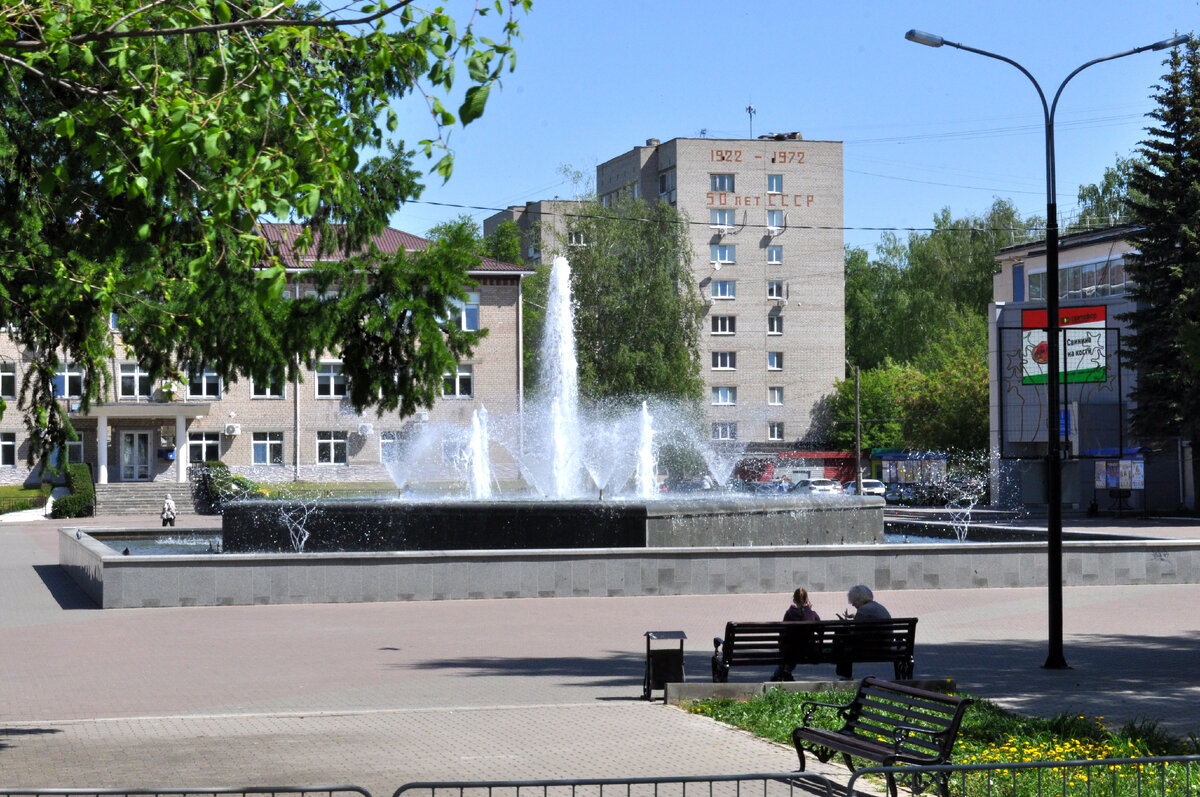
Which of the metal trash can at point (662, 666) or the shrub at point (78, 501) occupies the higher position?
the metal trash can at point (662, 666)

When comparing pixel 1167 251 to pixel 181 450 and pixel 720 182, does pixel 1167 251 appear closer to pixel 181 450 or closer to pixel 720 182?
pixel 720 182

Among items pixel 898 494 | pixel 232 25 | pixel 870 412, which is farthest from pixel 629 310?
pixel 232 25

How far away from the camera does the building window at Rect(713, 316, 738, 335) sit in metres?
80.2

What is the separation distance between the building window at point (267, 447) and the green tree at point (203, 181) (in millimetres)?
46080

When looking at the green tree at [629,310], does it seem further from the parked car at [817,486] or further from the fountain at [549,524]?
the fountain at [549,524]

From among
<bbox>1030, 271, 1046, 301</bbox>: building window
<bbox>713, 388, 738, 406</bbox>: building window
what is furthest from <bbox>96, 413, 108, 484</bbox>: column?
<bbox>1030, 271, 1046, 301</bbox>: building window

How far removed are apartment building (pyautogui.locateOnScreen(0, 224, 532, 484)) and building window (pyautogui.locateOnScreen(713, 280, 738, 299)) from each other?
20467 millimetres

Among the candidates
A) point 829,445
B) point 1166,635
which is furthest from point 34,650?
point 829,445

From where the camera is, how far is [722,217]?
79.9 meters

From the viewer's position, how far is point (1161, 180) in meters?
47.5

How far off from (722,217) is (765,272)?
4.17 meters

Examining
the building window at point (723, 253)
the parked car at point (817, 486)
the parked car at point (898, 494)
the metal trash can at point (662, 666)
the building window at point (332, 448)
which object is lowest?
the parked car at point (898, 494)

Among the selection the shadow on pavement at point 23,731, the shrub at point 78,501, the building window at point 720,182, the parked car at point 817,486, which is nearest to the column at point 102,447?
the shrub at point 78,501

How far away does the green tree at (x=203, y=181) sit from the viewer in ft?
23.0
